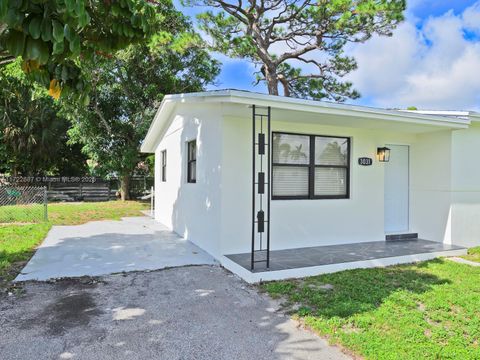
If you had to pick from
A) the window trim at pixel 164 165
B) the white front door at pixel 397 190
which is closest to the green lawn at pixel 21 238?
the window trim at pixel 164 165

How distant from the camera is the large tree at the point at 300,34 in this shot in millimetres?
11633

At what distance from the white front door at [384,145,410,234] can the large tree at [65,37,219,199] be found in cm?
1091

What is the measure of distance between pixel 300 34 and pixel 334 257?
10870 millimetres

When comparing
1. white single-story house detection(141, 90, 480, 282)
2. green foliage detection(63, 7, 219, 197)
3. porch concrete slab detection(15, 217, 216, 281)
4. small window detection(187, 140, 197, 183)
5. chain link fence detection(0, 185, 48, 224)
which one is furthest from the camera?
green foliage detection(63, 7, 219, 197)

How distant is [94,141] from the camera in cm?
1617

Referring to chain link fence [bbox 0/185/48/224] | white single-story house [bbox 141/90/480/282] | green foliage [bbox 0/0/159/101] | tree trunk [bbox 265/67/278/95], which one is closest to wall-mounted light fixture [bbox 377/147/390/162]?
white single-story house [bbox 141/90/480/282]

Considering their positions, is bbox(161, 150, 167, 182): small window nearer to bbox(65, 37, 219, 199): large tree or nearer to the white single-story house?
the white single-story house

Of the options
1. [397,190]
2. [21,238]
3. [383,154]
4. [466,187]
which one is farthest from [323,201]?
[21,238]

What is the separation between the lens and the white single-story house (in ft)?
18.5

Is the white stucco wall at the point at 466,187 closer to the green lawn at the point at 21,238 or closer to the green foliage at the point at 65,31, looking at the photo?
the green foliage at the point at 65,31

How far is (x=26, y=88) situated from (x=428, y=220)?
63.0ft

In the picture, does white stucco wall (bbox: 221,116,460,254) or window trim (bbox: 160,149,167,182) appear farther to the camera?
window trim (bbox: 160,149,167,182)

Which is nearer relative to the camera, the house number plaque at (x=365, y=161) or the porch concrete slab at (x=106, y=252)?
the porch concrete slab at (x=106, y=252)

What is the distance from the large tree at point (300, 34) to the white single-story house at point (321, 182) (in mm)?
5981
